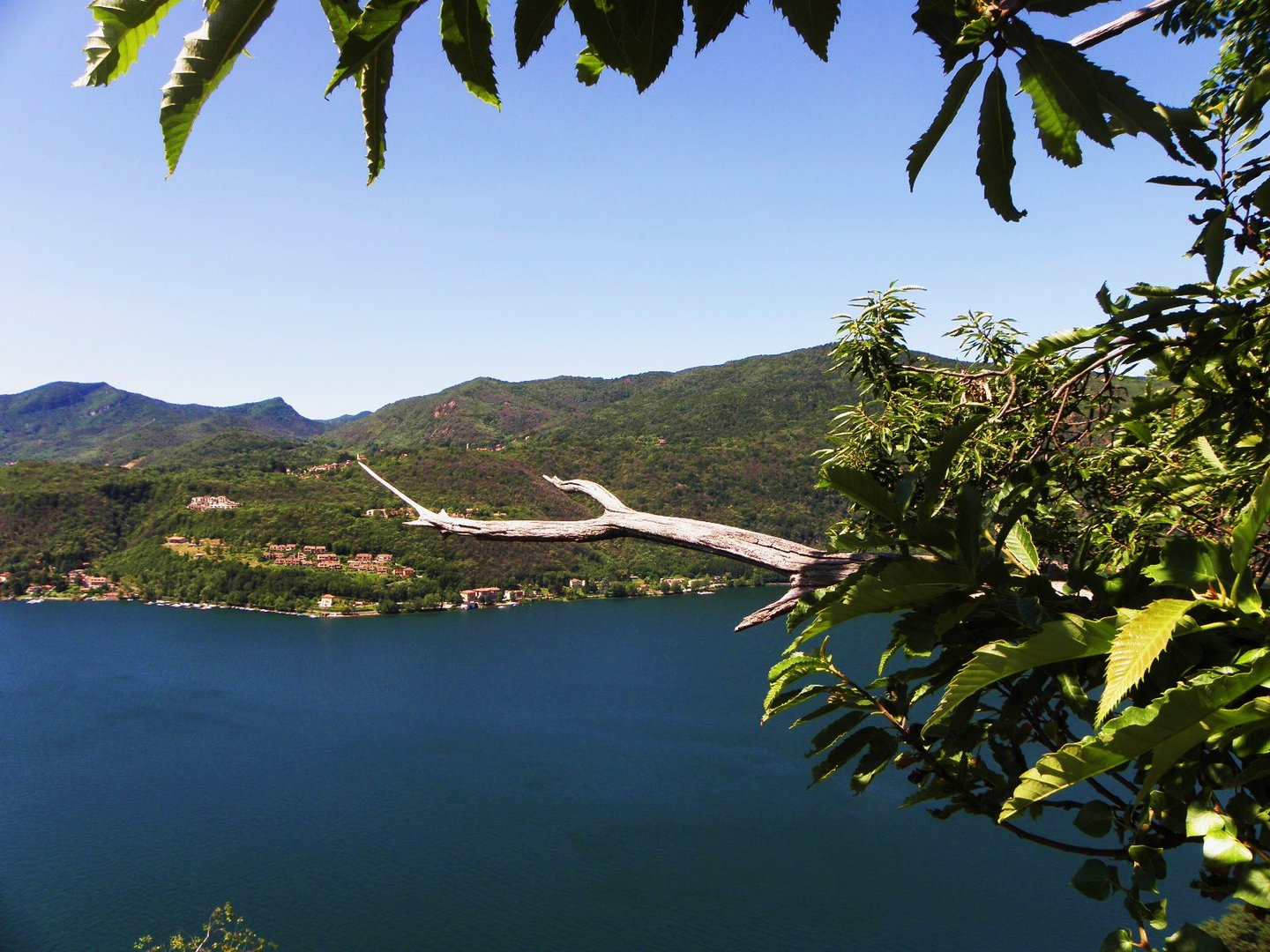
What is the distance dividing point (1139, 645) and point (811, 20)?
40 cm

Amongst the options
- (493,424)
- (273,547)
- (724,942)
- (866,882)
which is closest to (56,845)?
(724,942)

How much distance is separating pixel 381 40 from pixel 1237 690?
0.59 meters

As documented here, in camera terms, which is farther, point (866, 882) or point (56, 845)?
point (56, 845)

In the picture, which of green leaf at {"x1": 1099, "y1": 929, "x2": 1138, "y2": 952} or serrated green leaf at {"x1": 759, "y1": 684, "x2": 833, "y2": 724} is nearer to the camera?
green leaf at {"x1": 1099, "y1": 929, "x2": 1138, "y2": 952}

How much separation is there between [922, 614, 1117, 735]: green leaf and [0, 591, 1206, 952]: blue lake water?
16828mm

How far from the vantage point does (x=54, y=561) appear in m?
55.7

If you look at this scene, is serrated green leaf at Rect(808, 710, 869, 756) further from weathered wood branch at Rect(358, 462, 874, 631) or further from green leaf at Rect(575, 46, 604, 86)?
green leaf at Rect(575, 46, 604, 86)

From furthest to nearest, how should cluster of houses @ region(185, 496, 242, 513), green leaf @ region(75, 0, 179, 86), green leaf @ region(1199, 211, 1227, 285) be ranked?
1. cluster of houses @ region(185, 496, 242, 513)
2. green leaf @ region(1199, 211, 1227, 285)
3. green leaf @ region(75, 0, 179, 86)

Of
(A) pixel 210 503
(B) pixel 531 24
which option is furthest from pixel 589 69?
(A) pixel 210 503

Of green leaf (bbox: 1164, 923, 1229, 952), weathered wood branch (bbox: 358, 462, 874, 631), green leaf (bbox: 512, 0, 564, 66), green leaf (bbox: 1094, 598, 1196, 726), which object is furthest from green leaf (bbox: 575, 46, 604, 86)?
green leaf (bbox: 1164, 923, 1229, 952)

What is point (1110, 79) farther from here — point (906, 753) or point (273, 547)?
point (273, 547)

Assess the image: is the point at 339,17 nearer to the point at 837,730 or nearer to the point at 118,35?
the point at 118,35

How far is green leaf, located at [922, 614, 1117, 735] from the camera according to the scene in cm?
53

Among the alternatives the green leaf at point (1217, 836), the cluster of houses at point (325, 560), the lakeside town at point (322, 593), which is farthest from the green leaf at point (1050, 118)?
the cluster of houses at point (325, 560)
